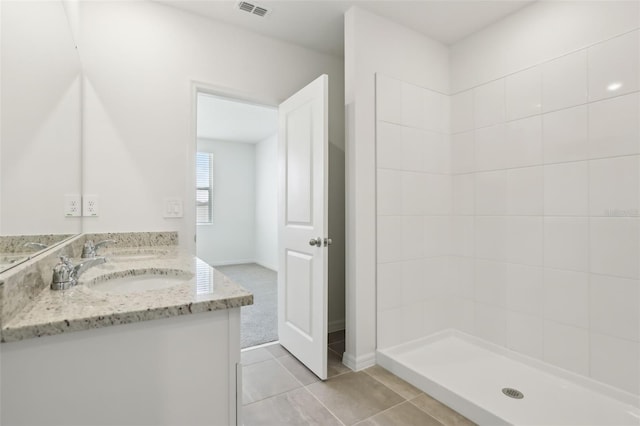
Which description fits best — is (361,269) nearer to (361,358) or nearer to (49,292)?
(361,358)

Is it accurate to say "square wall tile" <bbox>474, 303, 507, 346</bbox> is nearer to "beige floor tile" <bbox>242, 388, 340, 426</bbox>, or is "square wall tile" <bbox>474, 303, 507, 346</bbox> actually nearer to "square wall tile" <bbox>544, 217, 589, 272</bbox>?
"square wall tile" <bbox>544, 217, 589, 272</bbox>

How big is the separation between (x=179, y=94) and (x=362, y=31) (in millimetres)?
1307

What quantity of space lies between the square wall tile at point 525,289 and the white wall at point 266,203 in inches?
158

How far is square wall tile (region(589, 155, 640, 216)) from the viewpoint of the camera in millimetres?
1657

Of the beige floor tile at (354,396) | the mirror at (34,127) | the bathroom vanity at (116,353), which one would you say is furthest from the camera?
the beige floor tile at (354,396)

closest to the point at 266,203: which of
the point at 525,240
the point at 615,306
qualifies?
the point at 525,240

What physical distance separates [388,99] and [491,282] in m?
1.52

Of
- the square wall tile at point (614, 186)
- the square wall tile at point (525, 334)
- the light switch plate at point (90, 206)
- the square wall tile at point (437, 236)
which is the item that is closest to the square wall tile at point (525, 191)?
the square wall tile at point (614, 186)

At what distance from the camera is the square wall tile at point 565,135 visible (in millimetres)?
1846

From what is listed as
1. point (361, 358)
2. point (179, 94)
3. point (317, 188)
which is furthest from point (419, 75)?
point (361, 358)

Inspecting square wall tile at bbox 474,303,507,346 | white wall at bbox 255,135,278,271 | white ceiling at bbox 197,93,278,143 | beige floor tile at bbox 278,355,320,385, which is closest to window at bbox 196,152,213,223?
white ceiling at bbox 197,93,278,143

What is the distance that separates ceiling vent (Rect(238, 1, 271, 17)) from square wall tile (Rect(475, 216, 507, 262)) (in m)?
2.12

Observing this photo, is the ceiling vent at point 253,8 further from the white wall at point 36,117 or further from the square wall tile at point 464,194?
the square wall tile at point 464,194

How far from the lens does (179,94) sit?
2123 mm
